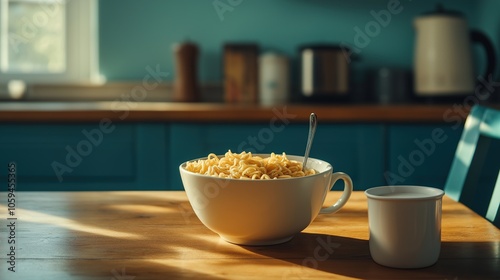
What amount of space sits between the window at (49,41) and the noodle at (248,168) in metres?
2.19

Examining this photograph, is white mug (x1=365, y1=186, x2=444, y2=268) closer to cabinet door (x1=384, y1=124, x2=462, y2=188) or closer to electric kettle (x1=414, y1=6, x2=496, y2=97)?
cabinet door (x1=384, y1=124, x2=462, y2=188)

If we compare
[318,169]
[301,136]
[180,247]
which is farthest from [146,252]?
[301,136]

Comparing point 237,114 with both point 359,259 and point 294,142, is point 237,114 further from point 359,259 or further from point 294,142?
point 359,259

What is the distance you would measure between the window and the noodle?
2.19 metres

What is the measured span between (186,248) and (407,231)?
0.31m

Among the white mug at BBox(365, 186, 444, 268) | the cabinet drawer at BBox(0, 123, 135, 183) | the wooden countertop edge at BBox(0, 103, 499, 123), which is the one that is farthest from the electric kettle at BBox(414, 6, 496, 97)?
the white mug at BBox(365, 186, 444, 268)

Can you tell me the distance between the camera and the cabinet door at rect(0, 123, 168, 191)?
8.11 feet

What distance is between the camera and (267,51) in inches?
121

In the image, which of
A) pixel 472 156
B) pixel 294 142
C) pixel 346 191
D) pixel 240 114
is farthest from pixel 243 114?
pixel 346 191

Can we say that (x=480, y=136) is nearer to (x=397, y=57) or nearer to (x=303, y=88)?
(x=303, y=88)

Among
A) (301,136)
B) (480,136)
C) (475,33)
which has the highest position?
(475,33)

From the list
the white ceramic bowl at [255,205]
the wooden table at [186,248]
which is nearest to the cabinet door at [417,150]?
the wooden table at [186,248]

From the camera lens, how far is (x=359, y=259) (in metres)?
0.88

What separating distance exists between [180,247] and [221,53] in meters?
2.22
